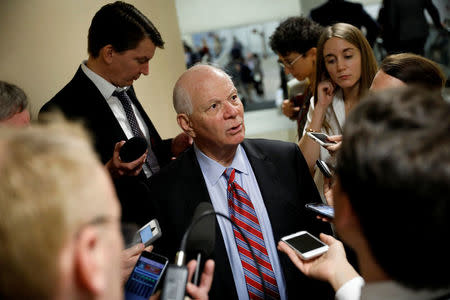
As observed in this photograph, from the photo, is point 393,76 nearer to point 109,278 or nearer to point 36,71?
point 109,278

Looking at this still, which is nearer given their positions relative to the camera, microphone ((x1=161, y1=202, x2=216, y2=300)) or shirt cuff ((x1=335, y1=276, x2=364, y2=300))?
microphone ((x1=161, y1=202, x2=216, y2=300))

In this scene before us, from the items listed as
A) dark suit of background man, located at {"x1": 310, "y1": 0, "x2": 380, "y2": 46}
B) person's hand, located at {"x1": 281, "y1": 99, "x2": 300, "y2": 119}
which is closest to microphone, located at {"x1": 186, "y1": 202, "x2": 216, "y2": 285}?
person's hand, located at {"x1": 281, "y1": 99, "x2": 300, "y2": 119}

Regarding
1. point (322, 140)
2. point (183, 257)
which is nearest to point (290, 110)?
point (322, 140)

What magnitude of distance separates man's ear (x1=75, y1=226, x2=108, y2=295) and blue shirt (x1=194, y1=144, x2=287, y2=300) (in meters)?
1.03

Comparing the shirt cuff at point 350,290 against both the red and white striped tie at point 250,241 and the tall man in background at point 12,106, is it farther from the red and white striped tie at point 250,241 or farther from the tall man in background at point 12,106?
the tall man in background at point 12,106

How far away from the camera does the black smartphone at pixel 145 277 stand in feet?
3.94

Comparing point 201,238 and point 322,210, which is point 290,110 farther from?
point 201,238

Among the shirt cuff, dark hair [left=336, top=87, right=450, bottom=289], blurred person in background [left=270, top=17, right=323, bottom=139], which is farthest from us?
blurred person in background [left=270, top=17, right=323, bottom=139]

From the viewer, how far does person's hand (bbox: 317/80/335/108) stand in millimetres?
2520

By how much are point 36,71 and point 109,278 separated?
1911mm

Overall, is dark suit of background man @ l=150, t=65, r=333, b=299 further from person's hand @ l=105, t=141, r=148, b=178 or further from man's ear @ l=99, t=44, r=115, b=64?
man's ear @ l=99, t=44, r=115, b=64

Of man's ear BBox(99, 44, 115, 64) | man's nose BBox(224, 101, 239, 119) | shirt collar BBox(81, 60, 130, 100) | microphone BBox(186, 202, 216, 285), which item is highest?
man's ear BBox(99, 44, 115, 64)

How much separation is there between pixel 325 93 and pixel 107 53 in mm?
1414

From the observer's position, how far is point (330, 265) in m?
1.22
